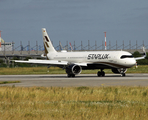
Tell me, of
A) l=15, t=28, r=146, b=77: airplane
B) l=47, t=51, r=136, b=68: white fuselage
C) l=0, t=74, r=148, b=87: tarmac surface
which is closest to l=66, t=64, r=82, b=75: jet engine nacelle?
l=15, t=28, r=146, b=77: airplane

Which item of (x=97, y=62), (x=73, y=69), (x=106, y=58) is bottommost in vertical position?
(x=73, y=69)

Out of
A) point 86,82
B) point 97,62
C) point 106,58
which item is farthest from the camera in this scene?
point 97,62

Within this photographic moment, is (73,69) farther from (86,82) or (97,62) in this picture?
(86,82)

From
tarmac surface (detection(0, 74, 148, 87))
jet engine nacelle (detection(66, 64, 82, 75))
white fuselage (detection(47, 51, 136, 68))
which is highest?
white fuselage (detection(47, 51, 136, 68))

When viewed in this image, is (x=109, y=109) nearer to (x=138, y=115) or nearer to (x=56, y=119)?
(x=138, y=115)

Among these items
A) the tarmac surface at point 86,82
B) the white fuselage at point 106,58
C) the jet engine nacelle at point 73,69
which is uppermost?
the white fuselage at point 106,58

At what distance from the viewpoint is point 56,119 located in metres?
10.8

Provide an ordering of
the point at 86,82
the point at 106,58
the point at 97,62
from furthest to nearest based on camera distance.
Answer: the point at 97,62
the point at 106,58
the point at 86,82

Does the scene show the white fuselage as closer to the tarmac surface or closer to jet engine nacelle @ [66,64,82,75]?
jet engine nacelle @ [66,64,82,75]

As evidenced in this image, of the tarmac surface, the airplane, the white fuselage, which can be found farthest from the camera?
the airplane

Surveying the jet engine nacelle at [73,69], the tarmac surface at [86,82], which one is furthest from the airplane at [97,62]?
the tarmac surface at [86,82]

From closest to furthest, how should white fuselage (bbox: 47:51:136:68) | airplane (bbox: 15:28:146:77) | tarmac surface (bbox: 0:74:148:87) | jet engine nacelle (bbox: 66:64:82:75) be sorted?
tarmac surface (bbox: 0:74:148:87), white fuselage (bbox: 47:51:136:68), airplane (bbox: 15:28:146:77), jet engine nacelle (bbox: 66:64:82:75)

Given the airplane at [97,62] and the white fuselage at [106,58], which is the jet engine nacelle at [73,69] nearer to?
the airplane at [97,62]

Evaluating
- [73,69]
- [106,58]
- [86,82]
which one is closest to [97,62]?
[106,58]
